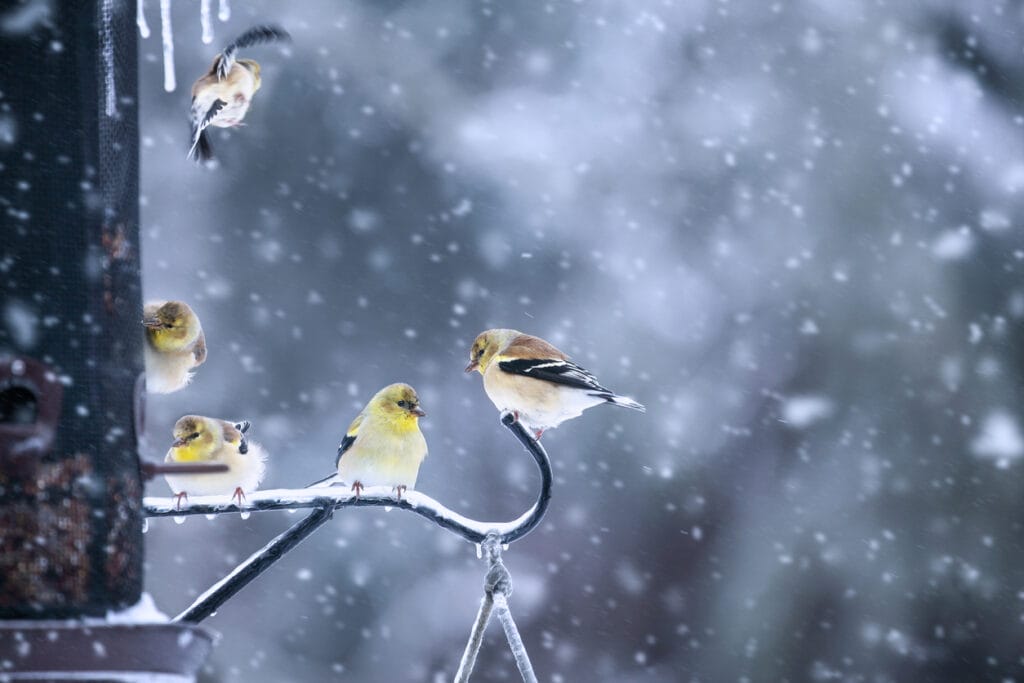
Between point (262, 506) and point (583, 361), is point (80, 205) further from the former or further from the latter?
point (583, 361)

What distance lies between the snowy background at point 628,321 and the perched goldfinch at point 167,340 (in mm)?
5262

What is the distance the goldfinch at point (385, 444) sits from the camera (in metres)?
4.13

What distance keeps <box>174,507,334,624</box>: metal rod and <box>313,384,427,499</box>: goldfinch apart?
123 cm

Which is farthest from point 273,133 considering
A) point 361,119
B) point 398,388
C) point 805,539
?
point 398,388

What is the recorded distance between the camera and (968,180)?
11156mm

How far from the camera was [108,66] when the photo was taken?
270 cm

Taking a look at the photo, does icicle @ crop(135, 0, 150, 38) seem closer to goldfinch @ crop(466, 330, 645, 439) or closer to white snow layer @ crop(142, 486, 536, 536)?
white snow layer @ crop(142, 486, 536, 536)

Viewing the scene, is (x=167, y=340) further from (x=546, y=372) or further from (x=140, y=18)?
(x=546, y=372)

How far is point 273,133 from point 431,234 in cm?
129

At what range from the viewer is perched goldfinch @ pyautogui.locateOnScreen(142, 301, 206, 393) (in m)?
3.14

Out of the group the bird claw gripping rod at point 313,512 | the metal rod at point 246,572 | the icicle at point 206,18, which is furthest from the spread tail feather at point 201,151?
the metal rod at point 246,572

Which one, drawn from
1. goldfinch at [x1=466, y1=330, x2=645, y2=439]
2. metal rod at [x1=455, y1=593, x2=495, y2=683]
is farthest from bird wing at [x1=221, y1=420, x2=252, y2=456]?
metal rod at [x1=455, y1=593, x2=495, y2=683]

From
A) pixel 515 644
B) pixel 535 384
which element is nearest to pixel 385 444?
pixel 535 384

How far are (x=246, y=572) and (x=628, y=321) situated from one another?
7676 millimetres
